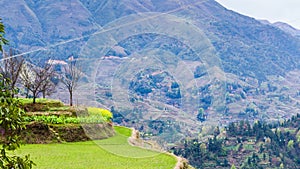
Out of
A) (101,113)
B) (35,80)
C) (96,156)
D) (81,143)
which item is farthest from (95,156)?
(35,80)

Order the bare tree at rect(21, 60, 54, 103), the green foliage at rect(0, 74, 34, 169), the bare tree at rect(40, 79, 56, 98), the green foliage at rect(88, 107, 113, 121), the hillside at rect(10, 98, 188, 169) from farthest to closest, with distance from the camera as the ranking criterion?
1. the bare tree at rect(40, 79, 56, 98)
2. the bare tree at rect(21, 60, 54, 103)
3. the green foliage at rect(88, 107, 113, 121)
4. the hillside at rect(10, 98, 188, 169)
5. the green foliage at rect(0, 74, 34, 169)

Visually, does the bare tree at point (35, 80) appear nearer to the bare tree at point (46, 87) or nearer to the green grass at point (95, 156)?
the bare tree at point (46, 87)

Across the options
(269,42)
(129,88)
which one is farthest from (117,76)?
(269,42)

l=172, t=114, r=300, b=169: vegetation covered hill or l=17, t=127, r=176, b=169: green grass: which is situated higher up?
l=17, t=127, r=176, b=169: green grass

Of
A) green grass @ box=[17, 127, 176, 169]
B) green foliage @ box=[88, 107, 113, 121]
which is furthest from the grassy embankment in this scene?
green foliage @ box=[88, 107, 113, 121]

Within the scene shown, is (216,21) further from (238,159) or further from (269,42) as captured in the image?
(238,159)

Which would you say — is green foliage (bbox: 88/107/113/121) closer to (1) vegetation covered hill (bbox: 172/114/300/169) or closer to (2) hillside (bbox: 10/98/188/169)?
(2) hillside (bbox: 10/98/188/169)

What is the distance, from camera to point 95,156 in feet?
36.3

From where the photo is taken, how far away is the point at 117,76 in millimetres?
8383

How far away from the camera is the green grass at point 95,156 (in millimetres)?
9629

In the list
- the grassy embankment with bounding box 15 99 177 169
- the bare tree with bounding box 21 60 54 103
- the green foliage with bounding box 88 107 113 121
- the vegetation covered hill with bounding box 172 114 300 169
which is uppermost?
the bare tree with bounding box 21 60 54 103

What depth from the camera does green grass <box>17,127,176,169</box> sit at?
963 cm

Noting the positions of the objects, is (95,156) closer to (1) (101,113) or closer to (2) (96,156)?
(2) (96,156)

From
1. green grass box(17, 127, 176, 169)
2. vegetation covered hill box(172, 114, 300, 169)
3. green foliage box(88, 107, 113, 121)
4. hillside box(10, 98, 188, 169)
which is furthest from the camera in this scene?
vegetation covered hill box(172, 114, 300, 169)
